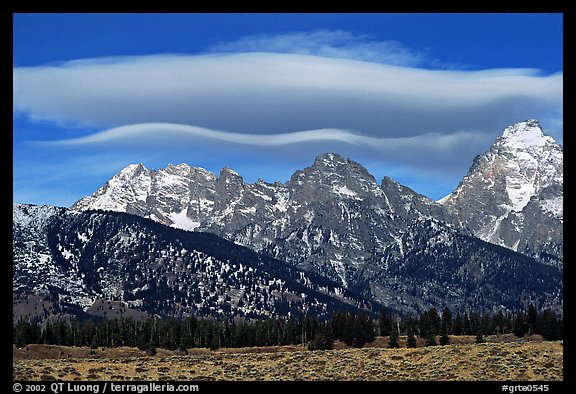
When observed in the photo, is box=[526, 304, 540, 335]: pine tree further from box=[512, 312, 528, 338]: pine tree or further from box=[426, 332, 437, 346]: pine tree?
box=[426, 332, 437, 346]: pine tree

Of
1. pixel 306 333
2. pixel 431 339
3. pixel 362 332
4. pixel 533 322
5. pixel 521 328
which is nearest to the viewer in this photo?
pixel 521 328

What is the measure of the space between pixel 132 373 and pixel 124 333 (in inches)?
4496

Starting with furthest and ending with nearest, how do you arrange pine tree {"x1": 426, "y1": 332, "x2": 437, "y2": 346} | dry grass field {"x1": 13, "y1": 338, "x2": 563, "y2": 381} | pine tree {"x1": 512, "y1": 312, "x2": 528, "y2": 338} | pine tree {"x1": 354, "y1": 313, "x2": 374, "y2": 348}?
pine tree {"x1": 354, "y1": 313, "x2": 374, "y2": 348}
pine tree {"x1": 426, "y1": 332, "x2": 437, "y2": 346}
pine tree {"x1": 512, "y1": 312, "x2": 528, "y2": 338}
dry grass field {"x1": 13, "y1": 338, "x2": 563, "y2": 381}

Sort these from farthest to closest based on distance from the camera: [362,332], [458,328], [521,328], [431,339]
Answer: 1. [458,328]
2. [362,332]
3. [431,339]
4. [521,328]

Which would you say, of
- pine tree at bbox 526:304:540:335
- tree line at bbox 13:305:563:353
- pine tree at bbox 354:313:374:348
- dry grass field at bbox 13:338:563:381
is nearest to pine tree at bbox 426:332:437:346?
tree line at bbox 13:305:563:353

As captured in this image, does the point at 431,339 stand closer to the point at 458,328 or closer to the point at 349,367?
the point at 458,328

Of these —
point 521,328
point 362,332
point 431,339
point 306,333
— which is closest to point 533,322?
point 521,328

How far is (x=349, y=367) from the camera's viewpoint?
89.1 metres

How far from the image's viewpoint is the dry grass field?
78000 mm

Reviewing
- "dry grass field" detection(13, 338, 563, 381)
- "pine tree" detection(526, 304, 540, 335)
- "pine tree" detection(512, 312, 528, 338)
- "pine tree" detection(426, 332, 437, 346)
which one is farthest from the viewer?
"pine tree" detection(426, 332, 437, 346)
